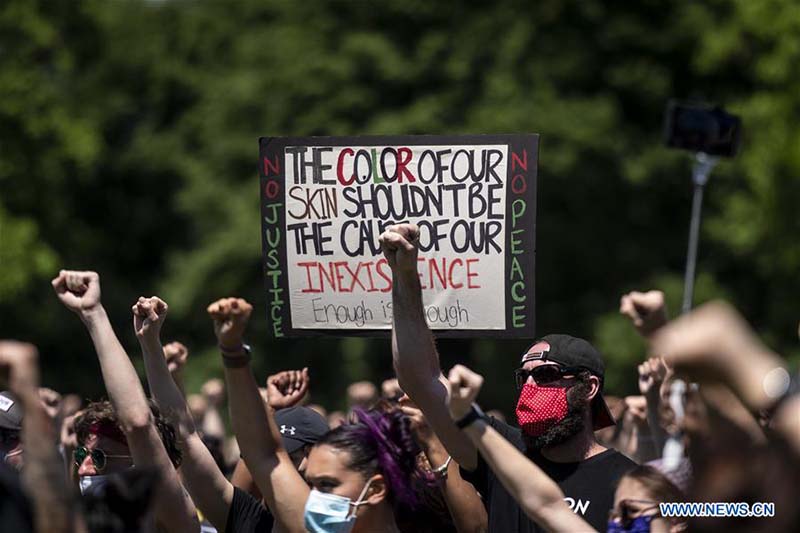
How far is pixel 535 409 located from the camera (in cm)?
545

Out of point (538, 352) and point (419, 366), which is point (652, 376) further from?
point (419, 366)

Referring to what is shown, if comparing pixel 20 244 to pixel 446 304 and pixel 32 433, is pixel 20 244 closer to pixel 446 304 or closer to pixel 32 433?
pixel 446 304

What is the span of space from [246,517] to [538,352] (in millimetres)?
1156

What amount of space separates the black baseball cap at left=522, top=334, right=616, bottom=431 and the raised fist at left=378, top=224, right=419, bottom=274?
60cm

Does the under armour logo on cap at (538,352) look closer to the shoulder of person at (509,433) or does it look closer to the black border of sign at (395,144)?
the shoulder of person at (509,433)

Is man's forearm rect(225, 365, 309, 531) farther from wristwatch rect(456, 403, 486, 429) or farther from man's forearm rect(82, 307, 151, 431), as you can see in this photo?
wristwatch rect(456, 403, 486, 429)

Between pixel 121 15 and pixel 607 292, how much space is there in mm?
12630

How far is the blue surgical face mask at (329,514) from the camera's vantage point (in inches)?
187

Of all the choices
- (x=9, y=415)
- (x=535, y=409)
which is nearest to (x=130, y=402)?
(x=535, y=409)

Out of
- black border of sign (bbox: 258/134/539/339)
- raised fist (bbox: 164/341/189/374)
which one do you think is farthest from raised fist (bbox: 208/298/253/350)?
raised fist (bbox: 164/341/189/374)

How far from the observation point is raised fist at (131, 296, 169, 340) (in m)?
5.71

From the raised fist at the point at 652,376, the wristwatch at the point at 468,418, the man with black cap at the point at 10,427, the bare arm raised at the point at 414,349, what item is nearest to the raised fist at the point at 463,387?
the wristwatch at the point at 468,418

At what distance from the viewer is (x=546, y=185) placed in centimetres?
2550

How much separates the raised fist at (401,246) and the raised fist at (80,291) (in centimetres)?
96
